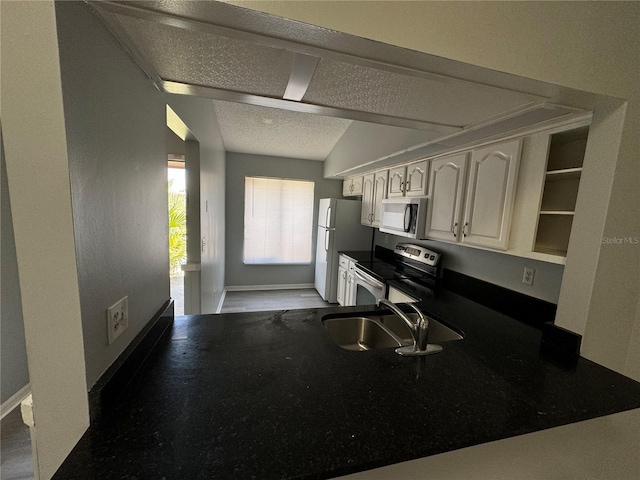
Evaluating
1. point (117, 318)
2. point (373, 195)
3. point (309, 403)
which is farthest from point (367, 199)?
point (117, 318)

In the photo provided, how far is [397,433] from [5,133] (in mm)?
1216

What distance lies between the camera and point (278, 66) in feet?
3.04

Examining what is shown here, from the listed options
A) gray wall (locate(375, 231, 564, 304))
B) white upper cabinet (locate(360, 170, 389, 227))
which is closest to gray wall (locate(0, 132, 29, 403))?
white upper cabinet (locate(360, 170, 389, 227))

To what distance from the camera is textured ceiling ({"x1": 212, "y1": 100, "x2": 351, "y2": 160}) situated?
3084 millimetres

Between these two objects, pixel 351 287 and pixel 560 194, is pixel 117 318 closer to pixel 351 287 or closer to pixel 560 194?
pixel 560 194

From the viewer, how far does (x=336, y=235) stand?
3.98 metres

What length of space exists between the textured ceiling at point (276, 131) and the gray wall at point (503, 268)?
2158mm

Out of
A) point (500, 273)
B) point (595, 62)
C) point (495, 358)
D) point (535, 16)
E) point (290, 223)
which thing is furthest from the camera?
point (290, 223)

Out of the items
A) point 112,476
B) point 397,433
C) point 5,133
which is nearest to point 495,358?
point 397,433

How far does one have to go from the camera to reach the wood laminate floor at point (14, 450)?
58.5 inches

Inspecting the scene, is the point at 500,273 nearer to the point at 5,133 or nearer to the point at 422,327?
the point at 422,327

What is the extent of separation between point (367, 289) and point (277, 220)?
240cm

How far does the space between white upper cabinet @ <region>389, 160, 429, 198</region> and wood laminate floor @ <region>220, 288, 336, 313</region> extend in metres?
2.19

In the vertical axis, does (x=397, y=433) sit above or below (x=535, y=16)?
below
